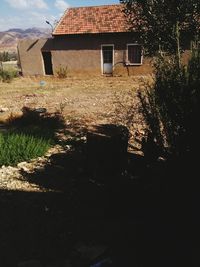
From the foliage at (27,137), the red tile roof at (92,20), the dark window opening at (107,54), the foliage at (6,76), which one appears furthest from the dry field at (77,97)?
the red tile roof at (92,20)

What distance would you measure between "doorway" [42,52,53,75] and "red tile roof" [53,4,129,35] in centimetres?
187

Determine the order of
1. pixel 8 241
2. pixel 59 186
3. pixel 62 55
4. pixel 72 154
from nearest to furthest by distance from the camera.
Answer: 1. pixel 8 241
2. pixel 59 186
3. pixel 72 154
4. pixel 62 55

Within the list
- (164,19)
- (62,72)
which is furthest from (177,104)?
(62,72)

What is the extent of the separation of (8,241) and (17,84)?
16632 mm

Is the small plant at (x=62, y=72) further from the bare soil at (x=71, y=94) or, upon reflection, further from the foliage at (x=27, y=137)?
the foliage at (x=27, y=137)

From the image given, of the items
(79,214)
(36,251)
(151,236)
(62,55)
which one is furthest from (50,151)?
(62,55)

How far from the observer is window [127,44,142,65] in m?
19.7

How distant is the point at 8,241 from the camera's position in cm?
426

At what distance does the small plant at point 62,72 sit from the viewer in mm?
20984

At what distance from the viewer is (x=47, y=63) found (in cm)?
2228

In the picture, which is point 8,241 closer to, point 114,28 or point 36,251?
point 36,251

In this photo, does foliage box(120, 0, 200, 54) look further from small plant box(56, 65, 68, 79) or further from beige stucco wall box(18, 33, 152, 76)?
small plant box(56, 65, 68, 79)

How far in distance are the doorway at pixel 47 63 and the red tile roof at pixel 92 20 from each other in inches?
73.6

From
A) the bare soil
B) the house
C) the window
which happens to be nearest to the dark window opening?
the house
